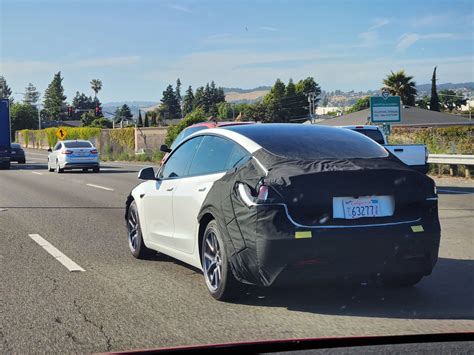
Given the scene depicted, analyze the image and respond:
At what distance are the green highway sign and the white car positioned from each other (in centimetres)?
1176

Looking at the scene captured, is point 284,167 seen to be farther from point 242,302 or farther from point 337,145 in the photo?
point 242,302

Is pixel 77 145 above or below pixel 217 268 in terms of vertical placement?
above

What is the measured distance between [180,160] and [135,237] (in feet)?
4.49

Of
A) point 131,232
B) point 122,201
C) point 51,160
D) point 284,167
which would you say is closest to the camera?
point 284,167

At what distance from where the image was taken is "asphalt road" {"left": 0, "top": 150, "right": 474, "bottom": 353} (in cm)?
473

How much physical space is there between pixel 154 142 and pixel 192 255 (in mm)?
41996

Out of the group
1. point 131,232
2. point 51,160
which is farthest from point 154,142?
point 131,232

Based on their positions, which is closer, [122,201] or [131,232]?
[131,232]

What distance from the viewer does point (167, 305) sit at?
18.4ft

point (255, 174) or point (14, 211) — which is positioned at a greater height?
point (255, 174)

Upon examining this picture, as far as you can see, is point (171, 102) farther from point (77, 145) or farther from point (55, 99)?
point (77, 145)

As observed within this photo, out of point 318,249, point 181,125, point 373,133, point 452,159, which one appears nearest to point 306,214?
point 318,249

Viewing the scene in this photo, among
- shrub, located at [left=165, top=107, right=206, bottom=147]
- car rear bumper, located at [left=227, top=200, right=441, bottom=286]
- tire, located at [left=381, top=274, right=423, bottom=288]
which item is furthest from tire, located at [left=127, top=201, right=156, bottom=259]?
shrub, located at [left=165, top=107, right=206, bottom=147]

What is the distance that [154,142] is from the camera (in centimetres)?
4766
